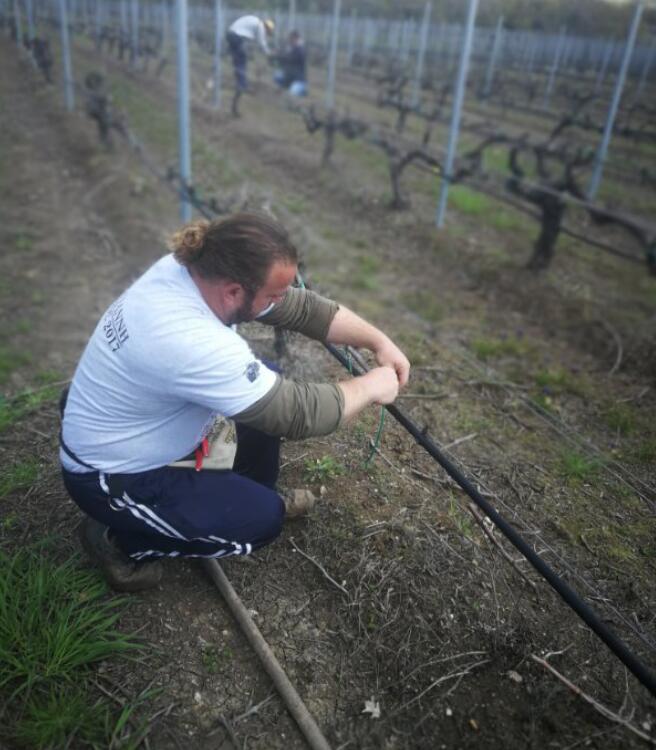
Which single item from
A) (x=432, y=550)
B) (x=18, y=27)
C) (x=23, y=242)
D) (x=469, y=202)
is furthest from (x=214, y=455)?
(x=18, y=27)

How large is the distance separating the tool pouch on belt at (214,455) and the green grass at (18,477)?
1.05m

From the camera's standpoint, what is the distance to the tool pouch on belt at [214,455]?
213 centimetres

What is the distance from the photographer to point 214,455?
2.18 meters

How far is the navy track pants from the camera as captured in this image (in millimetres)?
2019

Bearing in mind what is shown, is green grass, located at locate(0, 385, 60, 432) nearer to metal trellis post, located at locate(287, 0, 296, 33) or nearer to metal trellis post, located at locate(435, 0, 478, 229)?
metal trellis post, located at locate(435, 0, 478, 229)

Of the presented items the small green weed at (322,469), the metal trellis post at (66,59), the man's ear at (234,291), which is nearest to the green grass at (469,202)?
the small green weed at (322,469)

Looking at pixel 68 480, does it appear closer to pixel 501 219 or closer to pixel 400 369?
pixel 400 369

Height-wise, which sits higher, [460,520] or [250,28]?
[250,28]

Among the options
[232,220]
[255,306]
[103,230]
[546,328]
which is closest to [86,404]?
[255,306]

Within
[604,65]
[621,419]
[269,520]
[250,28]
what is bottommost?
[621,419]

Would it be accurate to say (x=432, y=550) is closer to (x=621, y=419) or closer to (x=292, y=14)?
(x=621, y=419)

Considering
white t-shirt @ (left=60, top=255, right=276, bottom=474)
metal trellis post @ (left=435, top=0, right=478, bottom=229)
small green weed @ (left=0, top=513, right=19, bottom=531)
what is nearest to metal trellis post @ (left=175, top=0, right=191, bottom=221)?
metal trellis post @ (left=435, top=0, right=478, bottom=229)

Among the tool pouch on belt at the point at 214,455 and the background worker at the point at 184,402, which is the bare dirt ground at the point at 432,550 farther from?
the tool pouch on belt at the point at 214,455

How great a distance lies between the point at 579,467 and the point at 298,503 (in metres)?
1.59
